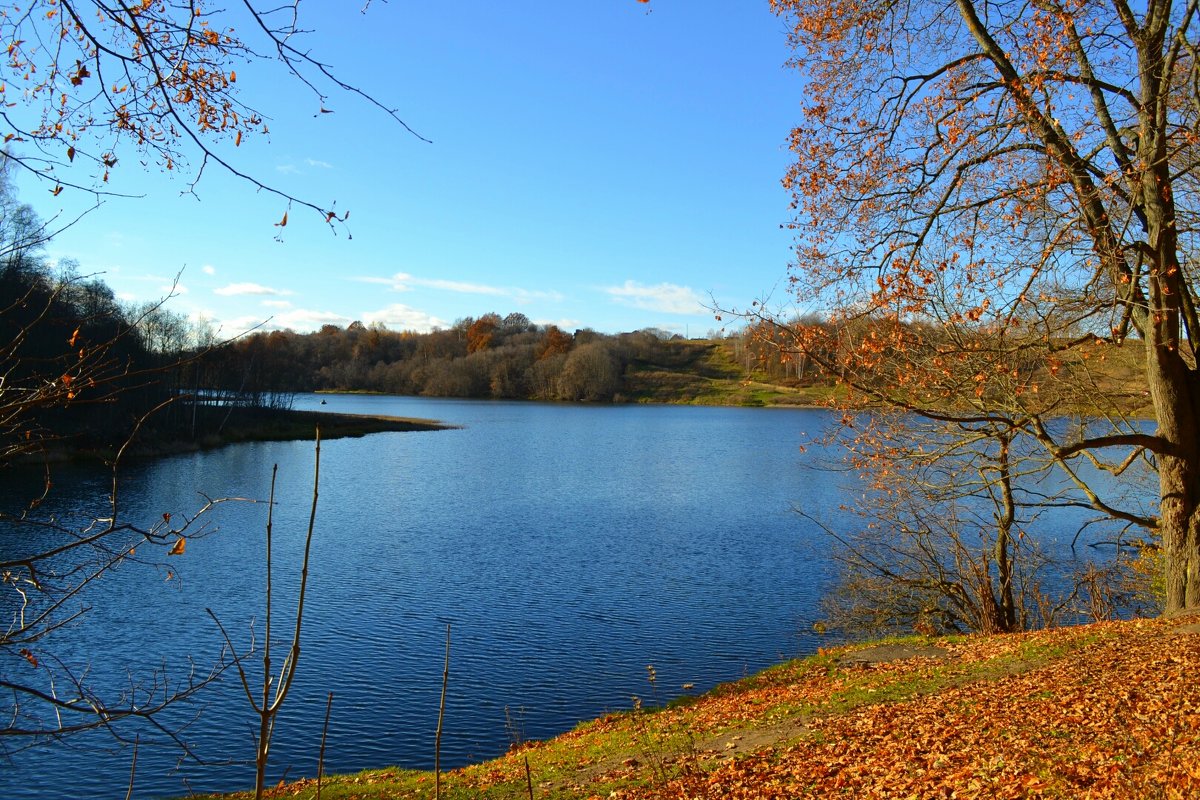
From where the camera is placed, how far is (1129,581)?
16250 mm

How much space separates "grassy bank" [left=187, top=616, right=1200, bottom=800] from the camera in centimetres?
564

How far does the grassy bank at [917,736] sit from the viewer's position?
5645 mm

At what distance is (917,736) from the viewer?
707cm

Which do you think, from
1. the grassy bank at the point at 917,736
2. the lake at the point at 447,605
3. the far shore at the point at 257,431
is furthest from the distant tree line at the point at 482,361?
the grassy bank at the point at 917,736

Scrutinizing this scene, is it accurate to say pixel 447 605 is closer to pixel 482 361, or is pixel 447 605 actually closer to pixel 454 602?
pixel 454 602

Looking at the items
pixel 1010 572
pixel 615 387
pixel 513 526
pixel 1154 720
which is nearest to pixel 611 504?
pixel 513 526

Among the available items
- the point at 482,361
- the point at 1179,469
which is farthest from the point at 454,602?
the point at 482,361

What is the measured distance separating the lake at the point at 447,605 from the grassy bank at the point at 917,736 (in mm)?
1520

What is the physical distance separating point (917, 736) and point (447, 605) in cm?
1327

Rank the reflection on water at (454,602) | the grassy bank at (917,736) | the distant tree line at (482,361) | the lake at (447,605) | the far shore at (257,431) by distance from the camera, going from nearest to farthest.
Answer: the grassy bank at (917,736) → the lake at (447,605) → the reflection on water at (454,602) → the far shore at (257,431) → the distant tree line at (482,361)

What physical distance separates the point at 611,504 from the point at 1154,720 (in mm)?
26198

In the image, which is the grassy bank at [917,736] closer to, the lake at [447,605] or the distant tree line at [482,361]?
the lake at [447,605]

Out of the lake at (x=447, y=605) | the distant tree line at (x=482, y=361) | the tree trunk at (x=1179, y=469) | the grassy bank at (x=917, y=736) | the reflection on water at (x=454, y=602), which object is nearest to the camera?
the grassy bank at (x=917, y=736)

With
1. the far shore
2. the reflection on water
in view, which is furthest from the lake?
the far shore
